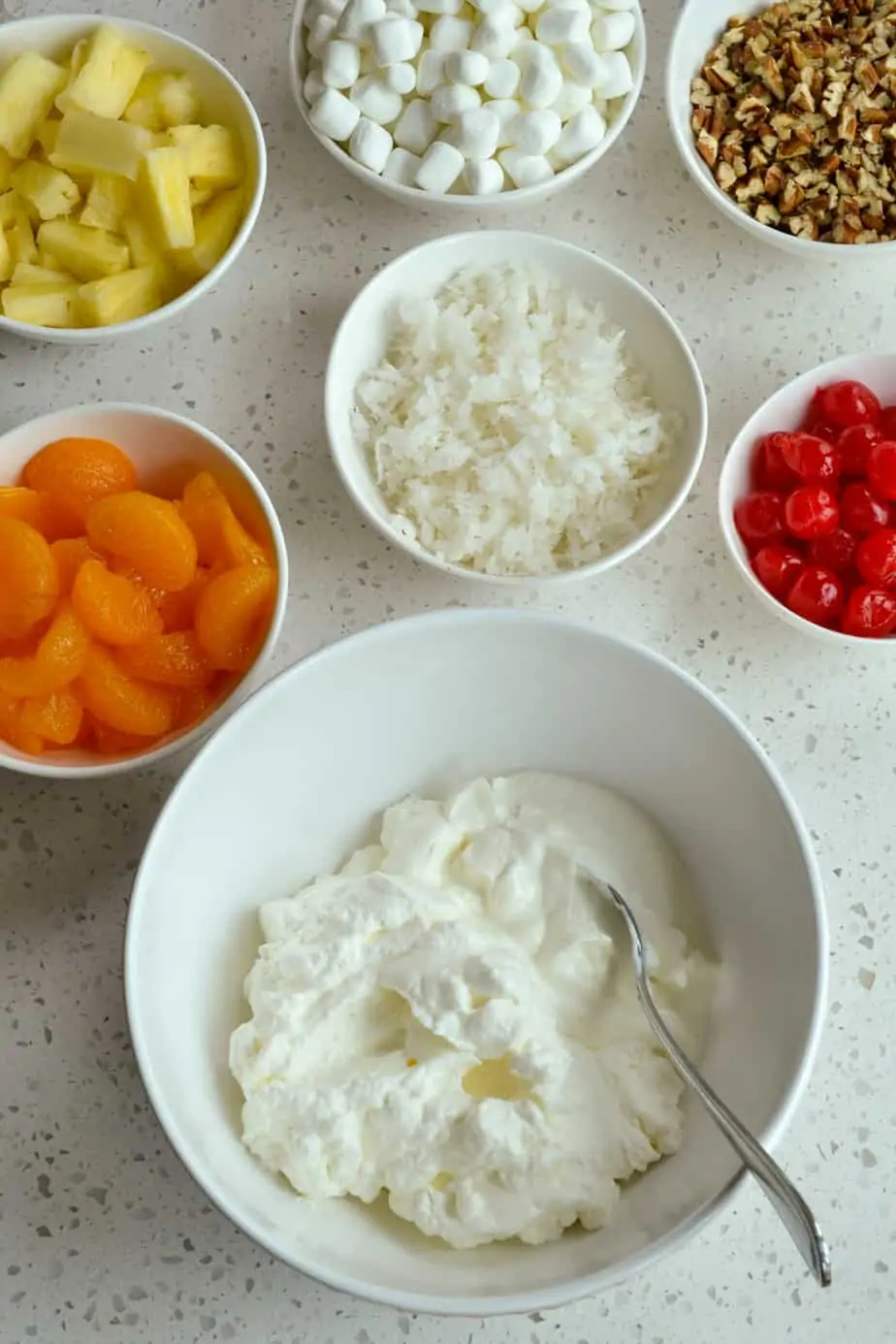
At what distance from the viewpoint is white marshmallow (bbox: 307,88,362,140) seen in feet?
4.33

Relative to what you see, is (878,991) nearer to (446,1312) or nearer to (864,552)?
(864,552)

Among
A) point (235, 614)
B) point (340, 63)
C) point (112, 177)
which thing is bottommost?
point (235, 614)

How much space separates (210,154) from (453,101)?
0.24m

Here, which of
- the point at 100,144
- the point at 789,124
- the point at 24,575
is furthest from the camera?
the point at 789,124

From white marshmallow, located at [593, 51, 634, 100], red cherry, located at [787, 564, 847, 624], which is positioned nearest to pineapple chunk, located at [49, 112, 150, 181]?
white marshmallow, located at [593, 51, 634, 100]

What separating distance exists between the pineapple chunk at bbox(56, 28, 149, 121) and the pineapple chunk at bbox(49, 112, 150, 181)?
2 centimetres

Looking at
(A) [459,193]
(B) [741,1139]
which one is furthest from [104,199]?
(B) [741,1139]

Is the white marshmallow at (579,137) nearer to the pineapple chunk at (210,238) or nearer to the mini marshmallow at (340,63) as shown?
the mini marshmallow at (340,63)

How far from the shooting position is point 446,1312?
0.96m

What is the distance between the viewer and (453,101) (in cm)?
132

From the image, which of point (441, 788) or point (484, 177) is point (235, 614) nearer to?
point (441, 788)

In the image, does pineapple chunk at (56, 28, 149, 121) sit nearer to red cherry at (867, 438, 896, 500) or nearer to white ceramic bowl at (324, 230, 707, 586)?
white ceramic bowl at (324, 230, 707, 586)

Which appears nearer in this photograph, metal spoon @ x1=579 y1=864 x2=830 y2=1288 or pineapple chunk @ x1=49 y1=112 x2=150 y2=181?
metal spoon @ x1=579 y1=864 x2=830 y2=1288

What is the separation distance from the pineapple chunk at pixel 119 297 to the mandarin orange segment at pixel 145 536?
19cm
